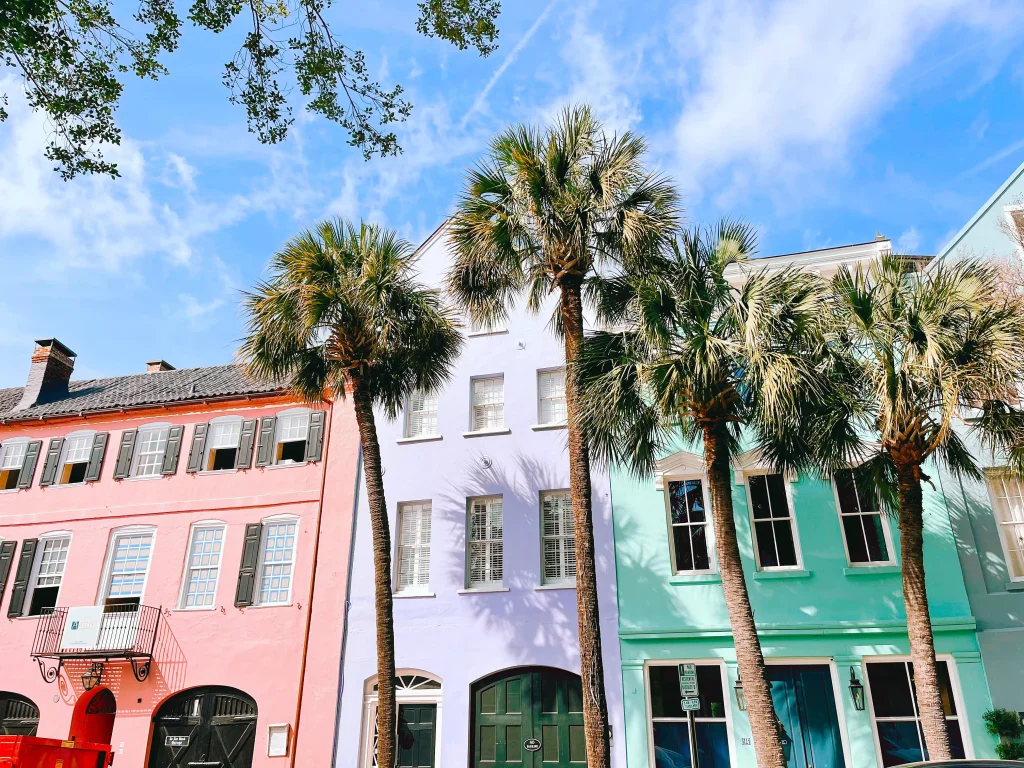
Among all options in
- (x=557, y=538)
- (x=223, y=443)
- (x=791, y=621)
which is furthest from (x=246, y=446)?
(x=791, y=621)

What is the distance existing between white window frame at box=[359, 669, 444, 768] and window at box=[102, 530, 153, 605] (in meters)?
6.74

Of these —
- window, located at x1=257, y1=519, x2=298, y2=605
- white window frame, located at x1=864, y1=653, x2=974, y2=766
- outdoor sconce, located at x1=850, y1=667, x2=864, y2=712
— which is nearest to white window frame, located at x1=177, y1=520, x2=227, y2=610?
window, located at x1=257, y1=519, x2=298, y2=605

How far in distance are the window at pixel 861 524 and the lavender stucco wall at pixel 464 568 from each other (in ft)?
15.8

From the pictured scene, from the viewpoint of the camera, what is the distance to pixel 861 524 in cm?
1528

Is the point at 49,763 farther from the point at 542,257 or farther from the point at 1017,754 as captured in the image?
the point at 1017,754

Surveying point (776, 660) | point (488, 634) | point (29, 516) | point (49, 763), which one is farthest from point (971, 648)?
point (29, 516)

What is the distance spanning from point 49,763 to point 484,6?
14.1m

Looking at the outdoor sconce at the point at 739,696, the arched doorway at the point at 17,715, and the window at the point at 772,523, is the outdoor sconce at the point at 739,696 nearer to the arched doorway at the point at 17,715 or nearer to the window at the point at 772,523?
the window at the point at 772,523

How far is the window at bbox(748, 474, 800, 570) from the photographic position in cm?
1543

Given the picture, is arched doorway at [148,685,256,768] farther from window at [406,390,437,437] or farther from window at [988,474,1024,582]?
window at [988,474,1024,582]

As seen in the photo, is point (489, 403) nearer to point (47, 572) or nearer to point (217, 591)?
point (217, 591)

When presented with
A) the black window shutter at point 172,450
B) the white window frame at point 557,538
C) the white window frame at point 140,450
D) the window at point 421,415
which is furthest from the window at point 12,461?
the white window frame at point 557,538

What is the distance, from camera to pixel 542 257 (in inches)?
543

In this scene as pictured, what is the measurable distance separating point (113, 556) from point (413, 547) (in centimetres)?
834
